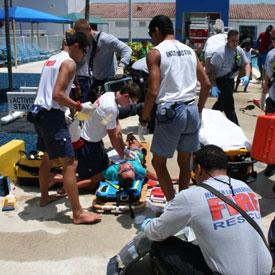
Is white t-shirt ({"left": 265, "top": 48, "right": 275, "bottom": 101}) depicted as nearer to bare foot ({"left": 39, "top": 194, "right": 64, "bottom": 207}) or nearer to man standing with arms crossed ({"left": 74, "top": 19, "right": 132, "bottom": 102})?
man standing with arms crossed ({"left": 74, "top": 19, "right": 132, "bottom": 102})

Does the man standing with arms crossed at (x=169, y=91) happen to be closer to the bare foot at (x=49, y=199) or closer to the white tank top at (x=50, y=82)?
the white tank top at (x=50, y=82)

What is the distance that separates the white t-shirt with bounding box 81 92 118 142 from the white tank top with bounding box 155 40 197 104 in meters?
0.83

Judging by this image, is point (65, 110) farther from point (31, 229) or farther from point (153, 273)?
point (153, 273)

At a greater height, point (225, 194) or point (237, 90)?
point (225, 194)

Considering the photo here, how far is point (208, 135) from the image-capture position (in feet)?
16.3

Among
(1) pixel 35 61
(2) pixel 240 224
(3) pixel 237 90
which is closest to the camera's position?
(2) pixel 240 224

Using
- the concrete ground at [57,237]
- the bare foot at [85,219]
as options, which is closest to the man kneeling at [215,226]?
the concrete ground at [57,237]

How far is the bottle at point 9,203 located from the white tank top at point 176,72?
1.72 metres

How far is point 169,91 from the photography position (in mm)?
3809

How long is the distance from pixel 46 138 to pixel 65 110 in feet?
0.95

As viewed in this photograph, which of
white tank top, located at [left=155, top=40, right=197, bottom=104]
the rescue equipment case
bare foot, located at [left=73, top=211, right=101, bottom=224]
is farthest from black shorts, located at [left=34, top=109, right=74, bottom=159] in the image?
the rescue equipment case

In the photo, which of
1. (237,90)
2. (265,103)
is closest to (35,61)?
(237,90)

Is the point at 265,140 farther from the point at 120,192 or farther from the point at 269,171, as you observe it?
the point at 120,192

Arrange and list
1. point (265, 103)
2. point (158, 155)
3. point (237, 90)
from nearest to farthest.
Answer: point (158, 155) < point (265, 103) < point (237, 90)
